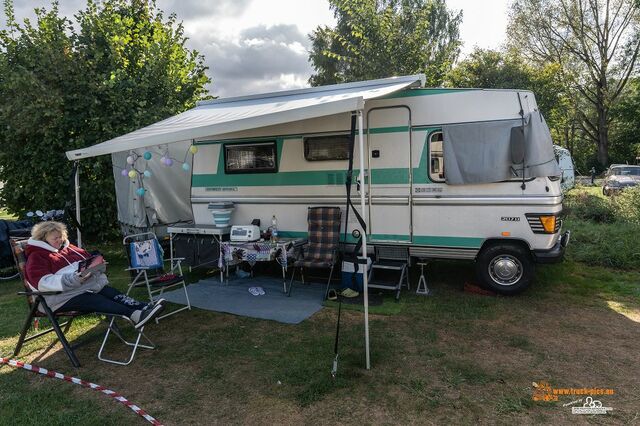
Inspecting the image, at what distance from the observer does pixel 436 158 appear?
Answer: 5.38m

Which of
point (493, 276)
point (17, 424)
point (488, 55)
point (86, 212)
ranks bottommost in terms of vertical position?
point (17, 424)

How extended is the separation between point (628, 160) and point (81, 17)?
3139 centimetres

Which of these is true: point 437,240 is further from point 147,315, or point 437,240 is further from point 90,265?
point 90,265

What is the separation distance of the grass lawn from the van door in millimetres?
1016

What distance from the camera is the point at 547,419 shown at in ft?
9.41

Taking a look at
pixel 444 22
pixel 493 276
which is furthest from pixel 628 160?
pixel 493 276

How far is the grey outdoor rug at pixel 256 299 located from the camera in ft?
16.6

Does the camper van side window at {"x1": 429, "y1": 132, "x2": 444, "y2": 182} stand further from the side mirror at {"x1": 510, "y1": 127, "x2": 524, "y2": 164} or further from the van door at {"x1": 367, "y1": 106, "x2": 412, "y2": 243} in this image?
the side mirror at {"x1": 510, "y1": 127, "x2": 524, "y2": 164}

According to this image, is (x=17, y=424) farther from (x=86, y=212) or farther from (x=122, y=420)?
(x=86, y=212)

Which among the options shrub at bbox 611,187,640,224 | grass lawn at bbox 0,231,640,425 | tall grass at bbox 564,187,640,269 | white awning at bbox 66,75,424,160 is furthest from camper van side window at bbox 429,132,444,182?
shrub at bbox 611,187,640,224

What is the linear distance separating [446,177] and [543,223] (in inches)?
48.5

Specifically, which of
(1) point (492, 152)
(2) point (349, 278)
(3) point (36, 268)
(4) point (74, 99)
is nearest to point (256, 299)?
(2) point (349, 278)

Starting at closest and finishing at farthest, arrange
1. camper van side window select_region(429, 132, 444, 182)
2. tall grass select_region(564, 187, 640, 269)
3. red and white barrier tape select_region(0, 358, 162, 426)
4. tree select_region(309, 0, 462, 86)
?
red and white barrier tape select_region(0, 358, 162, 426) < camper van side window select_region(429, 132, 444, 182) < tall grass select_region(564, 187, 640, 269) < tree select_region(309, 0, 462, 86)

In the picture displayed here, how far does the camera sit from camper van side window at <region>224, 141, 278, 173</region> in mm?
6348
